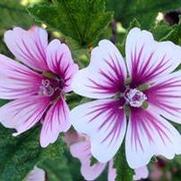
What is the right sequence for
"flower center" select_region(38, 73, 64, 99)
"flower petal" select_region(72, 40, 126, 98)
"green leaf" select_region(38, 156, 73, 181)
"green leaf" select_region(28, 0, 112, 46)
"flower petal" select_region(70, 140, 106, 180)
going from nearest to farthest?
"flower petal" select_region(72, 40, 126, 98) < "green leaf" select_region(28, 0, 112, 46) < "flower center" select_region(38, 73, 64, 99) < "flower petal" select_region(70, 140, 106, 180) < "green leaf" select_region(38, 156, 73, 181)

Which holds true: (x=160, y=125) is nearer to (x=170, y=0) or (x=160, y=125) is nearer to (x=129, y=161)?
(x=129, y=161)

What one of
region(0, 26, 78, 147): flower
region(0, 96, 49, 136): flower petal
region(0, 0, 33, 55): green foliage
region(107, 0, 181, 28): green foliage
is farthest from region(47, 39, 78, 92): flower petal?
region(0, 0, 33, 55): green foliage

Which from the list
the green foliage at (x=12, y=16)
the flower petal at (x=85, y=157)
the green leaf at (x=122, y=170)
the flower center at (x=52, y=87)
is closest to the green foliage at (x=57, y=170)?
the flower petal at (x=85, y=157)

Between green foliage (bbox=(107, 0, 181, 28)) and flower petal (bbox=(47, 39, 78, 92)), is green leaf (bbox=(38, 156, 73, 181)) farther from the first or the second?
flower petal (bbox=(47, 39, 78, 92))

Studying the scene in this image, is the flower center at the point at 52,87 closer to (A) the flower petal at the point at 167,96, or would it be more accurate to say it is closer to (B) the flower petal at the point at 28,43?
(B) the flower petal at the point at 28,43

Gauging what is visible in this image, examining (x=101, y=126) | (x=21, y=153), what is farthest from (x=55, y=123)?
(x=21, y=153)
